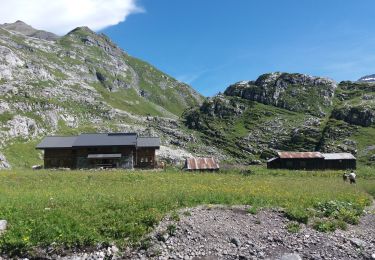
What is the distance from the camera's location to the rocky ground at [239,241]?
1989 cm

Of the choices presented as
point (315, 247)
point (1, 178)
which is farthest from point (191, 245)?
point (1, 178)

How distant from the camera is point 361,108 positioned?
6663 inches

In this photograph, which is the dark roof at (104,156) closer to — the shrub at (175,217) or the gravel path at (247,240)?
the gravel path at (247,240)

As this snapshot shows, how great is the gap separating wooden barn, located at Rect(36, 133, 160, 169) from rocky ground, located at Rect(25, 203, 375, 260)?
196 feet

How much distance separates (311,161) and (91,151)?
55.0 meters

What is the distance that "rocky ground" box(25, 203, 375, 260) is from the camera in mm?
19891

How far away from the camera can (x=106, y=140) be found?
8400cm

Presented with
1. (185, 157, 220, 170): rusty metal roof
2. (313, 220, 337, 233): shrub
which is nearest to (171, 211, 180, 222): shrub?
(313, 220, 337, 233): shrub

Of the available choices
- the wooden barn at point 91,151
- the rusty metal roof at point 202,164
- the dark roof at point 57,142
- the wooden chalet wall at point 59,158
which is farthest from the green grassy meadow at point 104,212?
the wooden chalet wall at point 59,158

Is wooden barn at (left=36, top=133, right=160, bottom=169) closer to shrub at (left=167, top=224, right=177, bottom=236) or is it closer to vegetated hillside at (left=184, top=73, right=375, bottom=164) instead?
shrub at (left=167, top=224, right=177, bottom=236)

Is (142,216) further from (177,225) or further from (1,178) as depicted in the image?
(1,178)

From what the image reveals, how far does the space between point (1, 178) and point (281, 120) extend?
15722cm

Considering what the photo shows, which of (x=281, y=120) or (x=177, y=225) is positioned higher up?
(x=281, y=120)

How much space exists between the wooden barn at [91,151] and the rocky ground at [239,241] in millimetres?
59810
